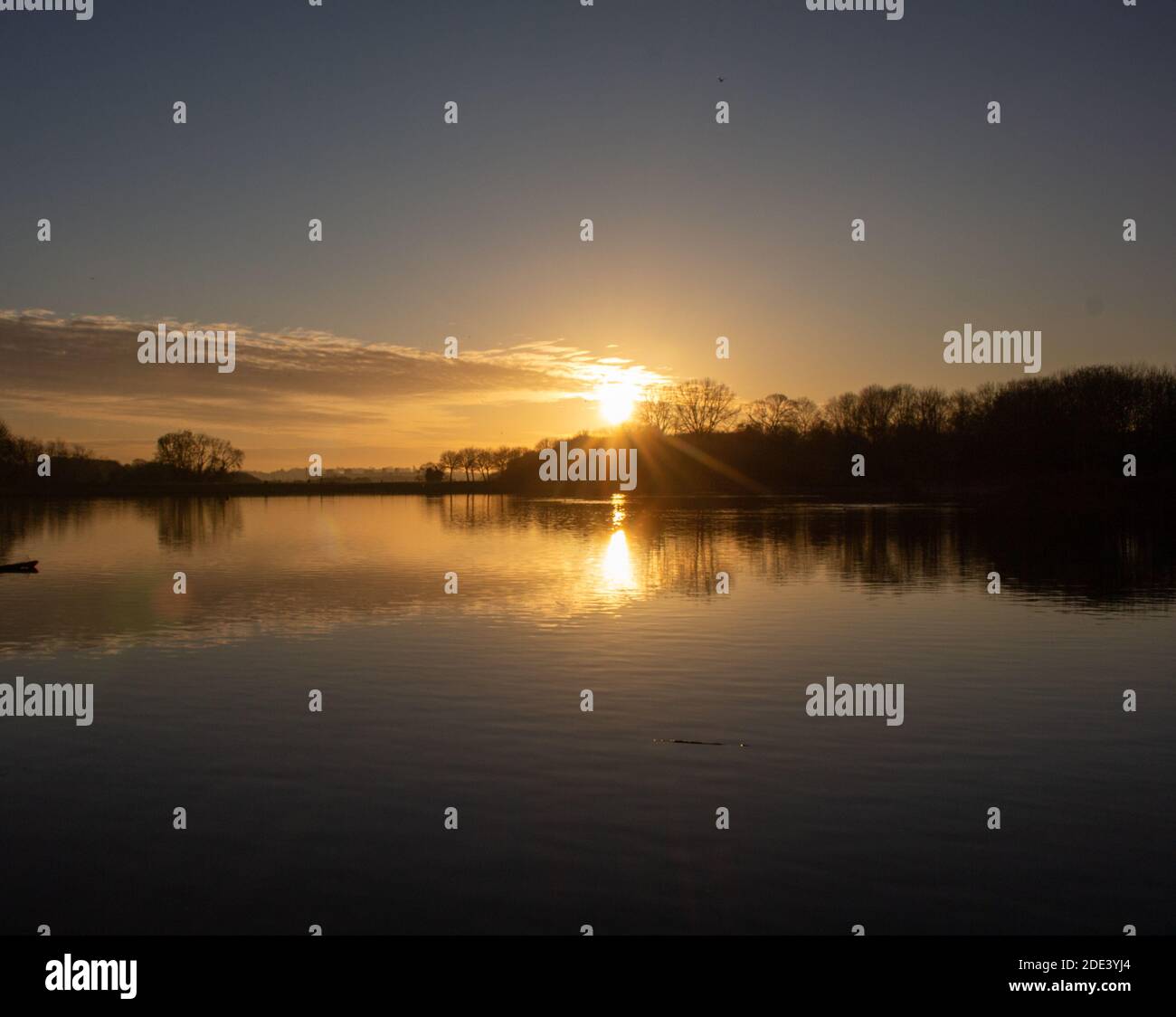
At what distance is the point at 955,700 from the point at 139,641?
19341mm

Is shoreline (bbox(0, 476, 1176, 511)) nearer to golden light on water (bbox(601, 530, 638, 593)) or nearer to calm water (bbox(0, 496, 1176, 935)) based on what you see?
golden light on water (bbox(601, 530, 638, 593))

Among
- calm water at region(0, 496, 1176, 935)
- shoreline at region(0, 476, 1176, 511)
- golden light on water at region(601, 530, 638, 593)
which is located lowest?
calm water at region(0, 496, 1176, 935)

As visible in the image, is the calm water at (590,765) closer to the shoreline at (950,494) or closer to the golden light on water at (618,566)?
the golden light on water at (618,566)

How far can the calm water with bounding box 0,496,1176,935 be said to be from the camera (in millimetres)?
10000

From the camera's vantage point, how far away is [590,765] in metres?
14.4

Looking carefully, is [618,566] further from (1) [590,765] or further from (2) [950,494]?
(2) [950,494]

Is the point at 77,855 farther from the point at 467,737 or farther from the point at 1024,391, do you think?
the point at 1024,391

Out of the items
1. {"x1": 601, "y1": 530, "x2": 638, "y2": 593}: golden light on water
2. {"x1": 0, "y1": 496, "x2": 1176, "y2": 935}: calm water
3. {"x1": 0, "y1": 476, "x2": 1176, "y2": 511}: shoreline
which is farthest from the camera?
{"x1": 0, "y1": 476, "x2": 1176, "y2": 511}: shoreline

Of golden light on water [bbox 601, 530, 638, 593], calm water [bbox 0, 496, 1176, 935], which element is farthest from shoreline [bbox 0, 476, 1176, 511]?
calm water [bbox 0, 496, 1176, 935]

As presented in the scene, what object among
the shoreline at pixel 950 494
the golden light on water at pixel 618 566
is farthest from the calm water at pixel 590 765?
the shoreline at pixel 950 494

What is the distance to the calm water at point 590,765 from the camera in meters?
10.0

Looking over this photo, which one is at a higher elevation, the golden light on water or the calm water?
the golden light on water

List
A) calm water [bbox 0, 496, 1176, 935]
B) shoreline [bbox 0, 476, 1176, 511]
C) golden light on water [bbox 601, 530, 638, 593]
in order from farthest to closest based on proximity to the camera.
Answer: shoreline [bbox 0, 476, 1176, 511], golden light on water [bbox 601, 530, 638, 593], calm water [bbox 0, 496, 1176, 935]

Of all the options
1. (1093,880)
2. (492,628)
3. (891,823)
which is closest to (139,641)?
(492,628)
